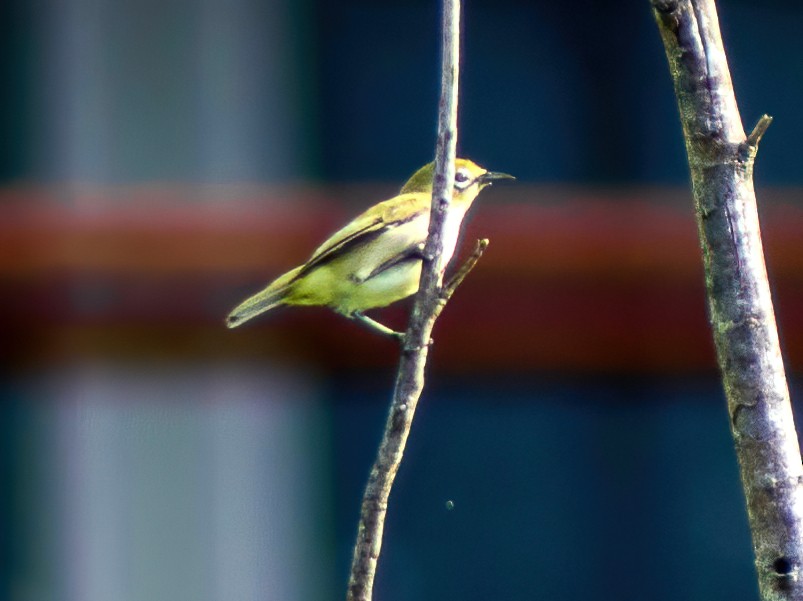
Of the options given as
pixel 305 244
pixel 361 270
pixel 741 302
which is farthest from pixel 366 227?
pixel 305 244

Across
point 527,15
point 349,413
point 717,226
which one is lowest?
point 717,226

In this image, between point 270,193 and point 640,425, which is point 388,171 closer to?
point 270,193

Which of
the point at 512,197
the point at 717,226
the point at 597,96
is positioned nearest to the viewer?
the point at 717,226

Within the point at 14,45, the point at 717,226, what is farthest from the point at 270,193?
the point at 717,226

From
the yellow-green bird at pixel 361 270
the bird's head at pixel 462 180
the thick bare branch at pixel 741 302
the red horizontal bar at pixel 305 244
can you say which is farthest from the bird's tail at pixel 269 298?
the red horizontal bar at pixel 305 244

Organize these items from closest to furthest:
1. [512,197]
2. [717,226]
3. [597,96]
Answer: [717,226] → [512,197] → [597,96]

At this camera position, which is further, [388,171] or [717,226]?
[388,171]

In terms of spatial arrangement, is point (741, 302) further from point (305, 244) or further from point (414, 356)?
point (305, 244)
